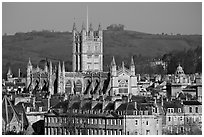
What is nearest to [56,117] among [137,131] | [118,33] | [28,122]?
[28,122]

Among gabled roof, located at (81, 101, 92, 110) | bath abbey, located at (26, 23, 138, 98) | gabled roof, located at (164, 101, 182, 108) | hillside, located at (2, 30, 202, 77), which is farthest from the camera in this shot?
hillside, located at (2, 30, 202, 77)

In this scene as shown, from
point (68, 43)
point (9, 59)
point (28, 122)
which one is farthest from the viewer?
point (68, 43)

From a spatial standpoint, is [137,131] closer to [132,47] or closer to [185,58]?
[185,58]

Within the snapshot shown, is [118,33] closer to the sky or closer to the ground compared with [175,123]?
closer to the sky

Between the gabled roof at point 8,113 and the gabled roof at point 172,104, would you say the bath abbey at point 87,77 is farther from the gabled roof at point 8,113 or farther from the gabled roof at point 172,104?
the gabled roof at point 8,113

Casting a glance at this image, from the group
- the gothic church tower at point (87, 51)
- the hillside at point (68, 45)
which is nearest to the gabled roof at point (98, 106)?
the gothic church tower at point (87, 51)

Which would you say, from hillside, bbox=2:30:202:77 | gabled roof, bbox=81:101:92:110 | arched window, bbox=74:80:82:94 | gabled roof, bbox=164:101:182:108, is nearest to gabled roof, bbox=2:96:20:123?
gabled roof, bbox=81:101:92:110

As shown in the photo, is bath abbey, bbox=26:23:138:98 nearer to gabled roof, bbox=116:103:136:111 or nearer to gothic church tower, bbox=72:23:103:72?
gothic church tower, bbox=72:23:103:72

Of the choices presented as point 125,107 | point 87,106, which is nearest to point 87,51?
point 87,106
